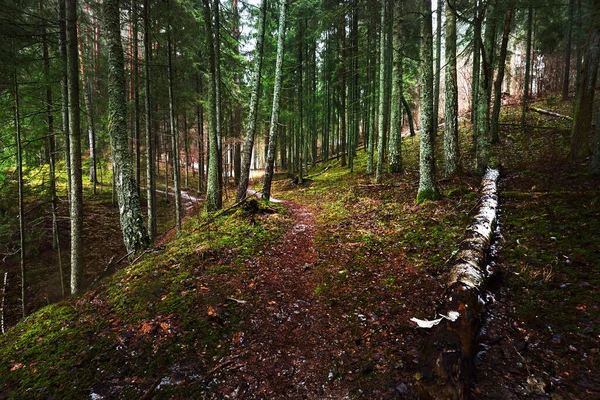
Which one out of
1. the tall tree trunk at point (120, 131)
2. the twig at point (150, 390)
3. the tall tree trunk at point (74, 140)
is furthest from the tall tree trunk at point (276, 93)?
the twig at point (150, 390)

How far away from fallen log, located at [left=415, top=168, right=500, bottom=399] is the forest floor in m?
0.21

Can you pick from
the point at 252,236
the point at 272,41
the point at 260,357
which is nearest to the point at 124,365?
the point at 260,357

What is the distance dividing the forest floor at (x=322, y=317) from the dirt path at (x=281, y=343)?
2 cm

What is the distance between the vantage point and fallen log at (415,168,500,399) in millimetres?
2583

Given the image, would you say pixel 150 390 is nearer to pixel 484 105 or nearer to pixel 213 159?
pixel 213 159

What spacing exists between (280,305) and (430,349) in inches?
88.5

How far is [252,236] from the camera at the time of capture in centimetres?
721

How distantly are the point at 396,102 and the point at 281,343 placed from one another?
12.7m

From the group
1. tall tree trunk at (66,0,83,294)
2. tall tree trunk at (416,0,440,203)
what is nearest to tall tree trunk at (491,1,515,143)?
tall tree trunk at (416,0,440,203)

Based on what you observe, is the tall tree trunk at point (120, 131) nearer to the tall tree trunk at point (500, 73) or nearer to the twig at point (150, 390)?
the twig at point (150, 390)

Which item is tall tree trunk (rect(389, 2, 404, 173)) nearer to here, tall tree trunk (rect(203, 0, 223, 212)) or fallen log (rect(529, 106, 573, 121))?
tall tree trunk (rect(203, 0, 223, 212))

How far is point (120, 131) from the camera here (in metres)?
6.53

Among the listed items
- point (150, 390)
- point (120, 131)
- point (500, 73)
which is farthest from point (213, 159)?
point (500, 73)

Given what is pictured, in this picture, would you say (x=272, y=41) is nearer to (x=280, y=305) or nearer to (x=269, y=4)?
(x=269, y=4)
